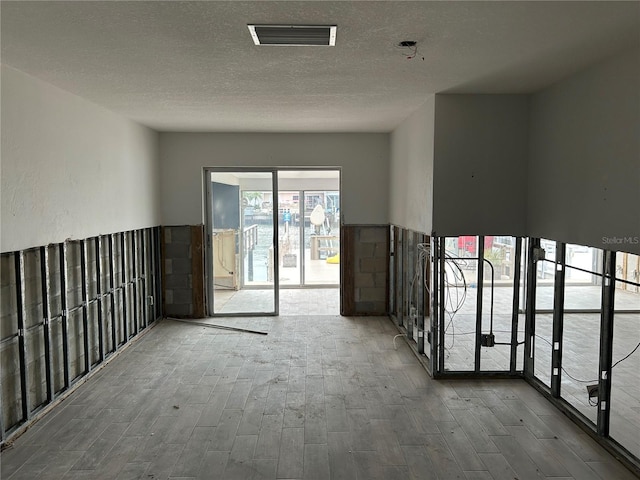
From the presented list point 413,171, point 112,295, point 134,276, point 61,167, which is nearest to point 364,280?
point 413,171

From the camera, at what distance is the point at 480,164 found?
411cm

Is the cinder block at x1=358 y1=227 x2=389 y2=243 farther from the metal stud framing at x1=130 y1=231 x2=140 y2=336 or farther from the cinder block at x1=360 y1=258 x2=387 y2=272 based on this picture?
the metal stud framing at x1=130 y1=231 x2=140 y2=336

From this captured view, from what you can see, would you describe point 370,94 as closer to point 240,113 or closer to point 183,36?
point 240,113

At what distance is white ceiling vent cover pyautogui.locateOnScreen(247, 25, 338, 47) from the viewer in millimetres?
2486

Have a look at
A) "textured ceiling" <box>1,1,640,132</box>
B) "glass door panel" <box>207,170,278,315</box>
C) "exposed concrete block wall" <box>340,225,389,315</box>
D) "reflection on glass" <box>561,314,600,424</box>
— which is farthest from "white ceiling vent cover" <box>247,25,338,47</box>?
"exposed concrete block wall" <box>340,225,389,315</box>

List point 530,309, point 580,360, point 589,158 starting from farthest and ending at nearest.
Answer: point 580,360 < point 530,309 < point 589,158

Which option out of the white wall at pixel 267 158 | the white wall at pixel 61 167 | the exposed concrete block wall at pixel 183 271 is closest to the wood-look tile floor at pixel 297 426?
the white wall at pixel 61 167

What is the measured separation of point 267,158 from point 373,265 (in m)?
2.13

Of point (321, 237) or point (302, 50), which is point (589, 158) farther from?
point (321, 237)

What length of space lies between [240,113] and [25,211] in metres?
2.38

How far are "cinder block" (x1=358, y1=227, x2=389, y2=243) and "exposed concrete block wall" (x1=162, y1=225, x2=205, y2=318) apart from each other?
2260 mm

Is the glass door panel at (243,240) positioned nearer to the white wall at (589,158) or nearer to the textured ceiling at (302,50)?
the textured ceiling at (302,50)

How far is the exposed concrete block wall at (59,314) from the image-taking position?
320cm

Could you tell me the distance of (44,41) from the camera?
106 inches
